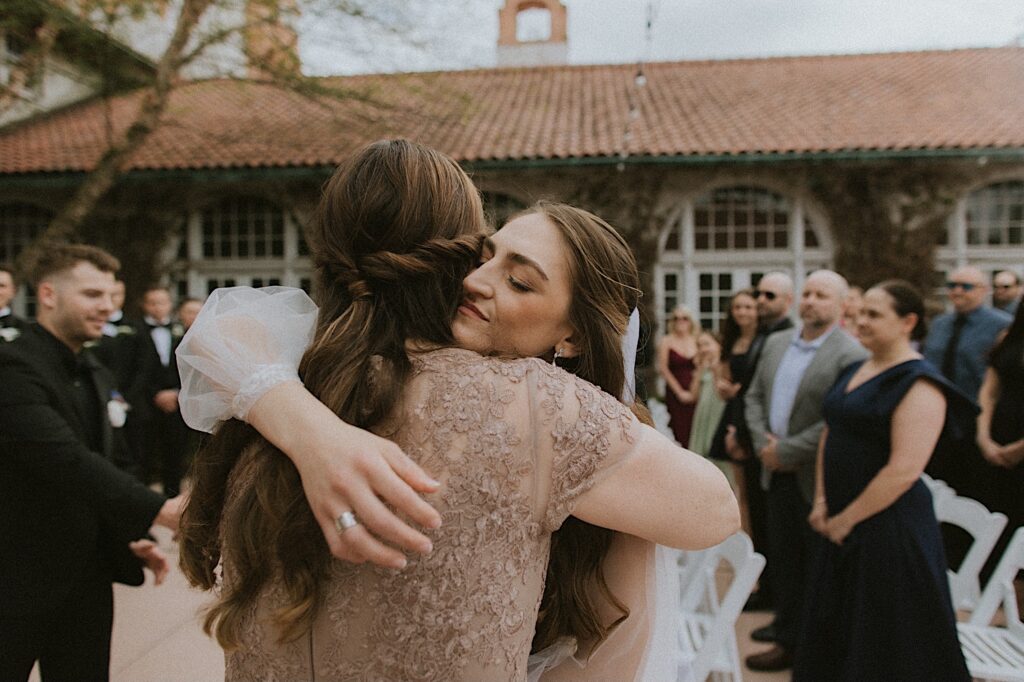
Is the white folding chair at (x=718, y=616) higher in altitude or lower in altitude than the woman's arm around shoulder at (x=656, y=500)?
lower

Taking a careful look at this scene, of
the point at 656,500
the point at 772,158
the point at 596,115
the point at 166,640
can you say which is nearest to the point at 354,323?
→ the point at 656,500

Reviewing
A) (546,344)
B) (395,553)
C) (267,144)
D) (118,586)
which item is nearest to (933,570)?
(546,344)

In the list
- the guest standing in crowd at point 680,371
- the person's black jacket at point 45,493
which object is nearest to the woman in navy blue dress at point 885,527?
the person's black jacket at point 45,493

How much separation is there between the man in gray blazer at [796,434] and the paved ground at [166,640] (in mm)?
290

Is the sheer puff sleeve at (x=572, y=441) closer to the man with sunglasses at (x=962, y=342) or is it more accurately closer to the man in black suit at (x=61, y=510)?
the man in black suit at (x=61, y=510)

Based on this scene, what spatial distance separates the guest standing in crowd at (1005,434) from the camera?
4.29 m

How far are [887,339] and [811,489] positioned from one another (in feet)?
4.15

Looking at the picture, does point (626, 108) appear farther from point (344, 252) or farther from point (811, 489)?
point (344, 252)

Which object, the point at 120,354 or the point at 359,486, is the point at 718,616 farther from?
the point at 120,354

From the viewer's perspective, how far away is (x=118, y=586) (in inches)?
201

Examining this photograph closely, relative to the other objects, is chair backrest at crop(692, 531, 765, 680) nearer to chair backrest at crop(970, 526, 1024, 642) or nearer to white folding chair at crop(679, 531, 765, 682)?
white folding chair at crop(679, 531, 765, 682)

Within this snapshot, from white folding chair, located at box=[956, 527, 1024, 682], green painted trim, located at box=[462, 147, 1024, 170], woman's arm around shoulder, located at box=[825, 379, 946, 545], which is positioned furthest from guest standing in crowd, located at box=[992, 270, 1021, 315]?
green painted trim, located at box=[462, 147, 1024, 170]

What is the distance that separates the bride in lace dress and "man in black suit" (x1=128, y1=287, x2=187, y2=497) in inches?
234

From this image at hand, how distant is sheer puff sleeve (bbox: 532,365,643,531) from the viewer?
42.5 inches
